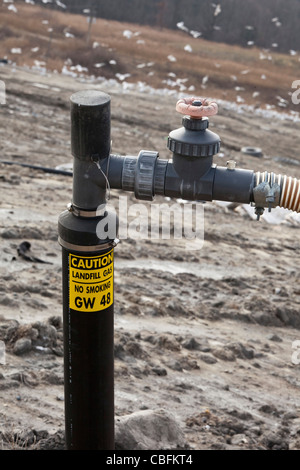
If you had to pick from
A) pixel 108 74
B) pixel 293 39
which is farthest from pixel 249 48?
pixel 108 74

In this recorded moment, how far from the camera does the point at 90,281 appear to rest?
2568mm

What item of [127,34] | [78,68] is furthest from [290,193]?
[127,34]

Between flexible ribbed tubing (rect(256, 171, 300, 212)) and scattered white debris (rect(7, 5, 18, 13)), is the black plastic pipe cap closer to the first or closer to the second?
flexible ribbed tubing (rect(256, 171, 300, 212))

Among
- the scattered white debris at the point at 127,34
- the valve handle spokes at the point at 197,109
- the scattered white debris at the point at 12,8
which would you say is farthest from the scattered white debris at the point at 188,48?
the valve handle spokes at the point at 197,109

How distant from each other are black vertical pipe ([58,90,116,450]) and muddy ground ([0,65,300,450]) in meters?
0.66

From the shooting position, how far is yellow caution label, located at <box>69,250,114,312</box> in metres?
2.56

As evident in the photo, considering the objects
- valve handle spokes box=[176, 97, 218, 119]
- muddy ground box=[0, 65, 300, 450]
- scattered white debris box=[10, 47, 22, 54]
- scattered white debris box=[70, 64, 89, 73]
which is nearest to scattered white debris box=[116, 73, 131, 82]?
scattered white debris box=[70, 64, 89, 73]

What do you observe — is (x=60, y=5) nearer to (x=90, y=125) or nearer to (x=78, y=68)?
(x=78, y=68)

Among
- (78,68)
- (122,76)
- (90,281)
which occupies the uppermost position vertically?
(90,281)

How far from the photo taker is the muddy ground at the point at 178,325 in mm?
3900

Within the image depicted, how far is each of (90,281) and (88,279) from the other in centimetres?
1

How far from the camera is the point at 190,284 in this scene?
630 centimetres

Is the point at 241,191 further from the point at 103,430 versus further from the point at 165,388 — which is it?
the point at 165,388
